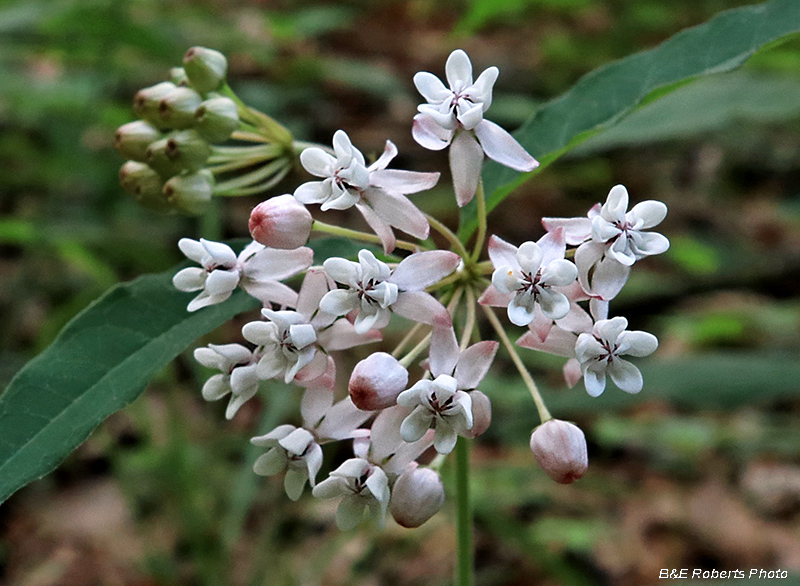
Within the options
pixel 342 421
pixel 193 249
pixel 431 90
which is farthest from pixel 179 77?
pixel 342 421

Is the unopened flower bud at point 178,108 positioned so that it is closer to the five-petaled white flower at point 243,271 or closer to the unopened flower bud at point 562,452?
the five-petaled white flower at point 243,271

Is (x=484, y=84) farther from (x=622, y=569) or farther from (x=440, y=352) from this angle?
(x=622, y=569)

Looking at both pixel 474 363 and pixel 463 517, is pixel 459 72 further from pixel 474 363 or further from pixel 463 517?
pixel 463 517

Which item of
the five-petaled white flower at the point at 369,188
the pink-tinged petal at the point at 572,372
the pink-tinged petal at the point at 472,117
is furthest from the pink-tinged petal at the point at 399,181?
the pink-tinged petal at the point at 572,372

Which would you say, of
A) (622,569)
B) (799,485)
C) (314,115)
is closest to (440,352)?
(622,569)

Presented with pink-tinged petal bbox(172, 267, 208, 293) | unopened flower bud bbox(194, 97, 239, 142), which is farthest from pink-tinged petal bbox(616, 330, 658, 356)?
unopened flower bud bbox(194, 97, 239, 142)

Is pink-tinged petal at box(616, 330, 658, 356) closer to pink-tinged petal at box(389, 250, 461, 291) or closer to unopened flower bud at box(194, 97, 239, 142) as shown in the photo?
pink-tinged petal at box(389, 250, 461, 291)
